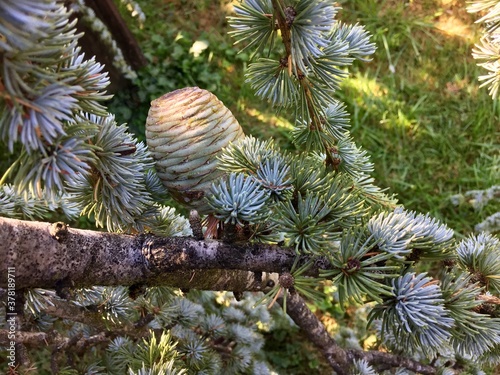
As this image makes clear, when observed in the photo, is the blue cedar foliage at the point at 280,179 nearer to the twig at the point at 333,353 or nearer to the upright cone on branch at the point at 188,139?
the upright cone on branch at the point at 188,139

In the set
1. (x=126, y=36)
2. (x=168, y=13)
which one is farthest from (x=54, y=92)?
(x=168, y=13)

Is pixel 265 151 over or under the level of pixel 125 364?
over

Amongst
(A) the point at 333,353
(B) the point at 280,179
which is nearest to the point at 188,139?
(B) the point at 280,179

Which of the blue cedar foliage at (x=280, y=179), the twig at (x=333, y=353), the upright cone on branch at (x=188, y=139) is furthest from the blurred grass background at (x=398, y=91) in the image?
the upright cone on branch at (x=188, y=139)

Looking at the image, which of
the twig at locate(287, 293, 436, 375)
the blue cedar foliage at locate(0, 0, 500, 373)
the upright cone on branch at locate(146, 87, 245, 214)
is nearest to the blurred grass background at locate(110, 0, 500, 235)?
the twig at locate(287, 293, 436, 375)

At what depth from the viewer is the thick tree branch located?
58 cm

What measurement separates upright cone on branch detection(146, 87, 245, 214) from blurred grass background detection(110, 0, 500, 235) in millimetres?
1546

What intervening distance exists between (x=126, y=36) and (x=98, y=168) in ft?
5.99

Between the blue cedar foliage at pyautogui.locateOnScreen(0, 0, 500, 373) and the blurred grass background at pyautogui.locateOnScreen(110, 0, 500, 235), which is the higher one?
the blue cedar foliage at pyautogui.locateOnScreen(0, 0, 500, 373)

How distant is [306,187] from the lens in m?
0.65

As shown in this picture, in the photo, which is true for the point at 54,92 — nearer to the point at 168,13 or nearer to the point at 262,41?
the point at 262,41

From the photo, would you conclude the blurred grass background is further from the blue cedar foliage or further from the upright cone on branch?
the upright cone on branch

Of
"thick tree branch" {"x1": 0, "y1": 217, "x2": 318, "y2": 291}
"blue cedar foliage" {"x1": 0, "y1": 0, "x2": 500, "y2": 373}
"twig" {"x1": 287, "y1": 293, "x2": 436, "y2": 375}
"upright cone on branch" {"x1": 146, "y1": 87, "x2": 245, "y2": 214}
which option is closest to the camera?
"blue cedar foliage" {"x1": 0, "y1": 0, "x2": 500, "y2": 373}

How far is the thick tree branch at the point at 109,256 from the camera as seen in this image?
583mm
